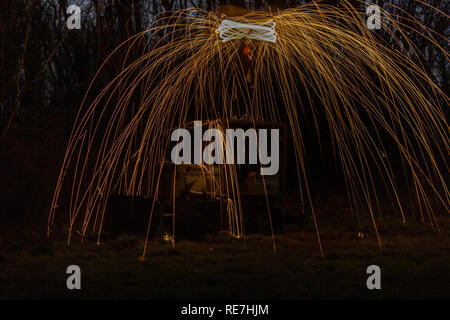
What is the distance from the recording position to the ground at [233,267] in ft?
20.4

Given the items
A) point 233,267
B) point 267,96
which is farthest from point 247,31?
point 267,96

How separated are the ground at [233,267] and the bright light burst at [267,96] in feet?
2.69

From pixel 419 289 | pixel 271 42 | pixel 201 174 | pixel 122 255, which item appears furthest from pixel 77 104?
pixel 419 289

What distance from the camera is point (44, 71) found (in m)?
14.6

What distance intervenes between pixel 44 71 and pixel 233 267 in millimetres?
9129

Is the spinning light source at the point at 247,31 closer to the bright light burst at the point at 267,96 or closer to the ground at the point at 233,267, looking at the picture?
the bright light burst at the point at 267,96

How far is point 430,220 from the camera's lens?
1295 centimetres

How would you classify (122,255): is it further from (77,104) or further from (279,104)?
(77,104)

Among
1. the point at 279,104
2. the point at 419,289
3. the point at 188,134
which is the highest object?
the point at 279,104

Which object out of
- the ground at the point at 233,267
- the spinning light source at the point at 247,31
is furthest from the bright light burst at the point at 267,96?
the ground at the point at 233,267

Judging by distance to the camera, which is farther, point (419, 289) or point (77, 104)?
point (77, 104)

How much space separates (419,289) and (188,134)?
780 centimetres

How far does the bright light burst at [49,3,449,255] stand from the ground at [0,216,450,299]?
2.69 ft

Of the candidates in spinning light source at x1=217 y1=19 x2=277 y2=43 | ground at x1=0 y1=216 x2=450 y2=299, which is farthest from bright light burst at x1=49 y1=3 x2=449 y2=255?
ground at x1=0 y1=216 x2=450 y2=299
